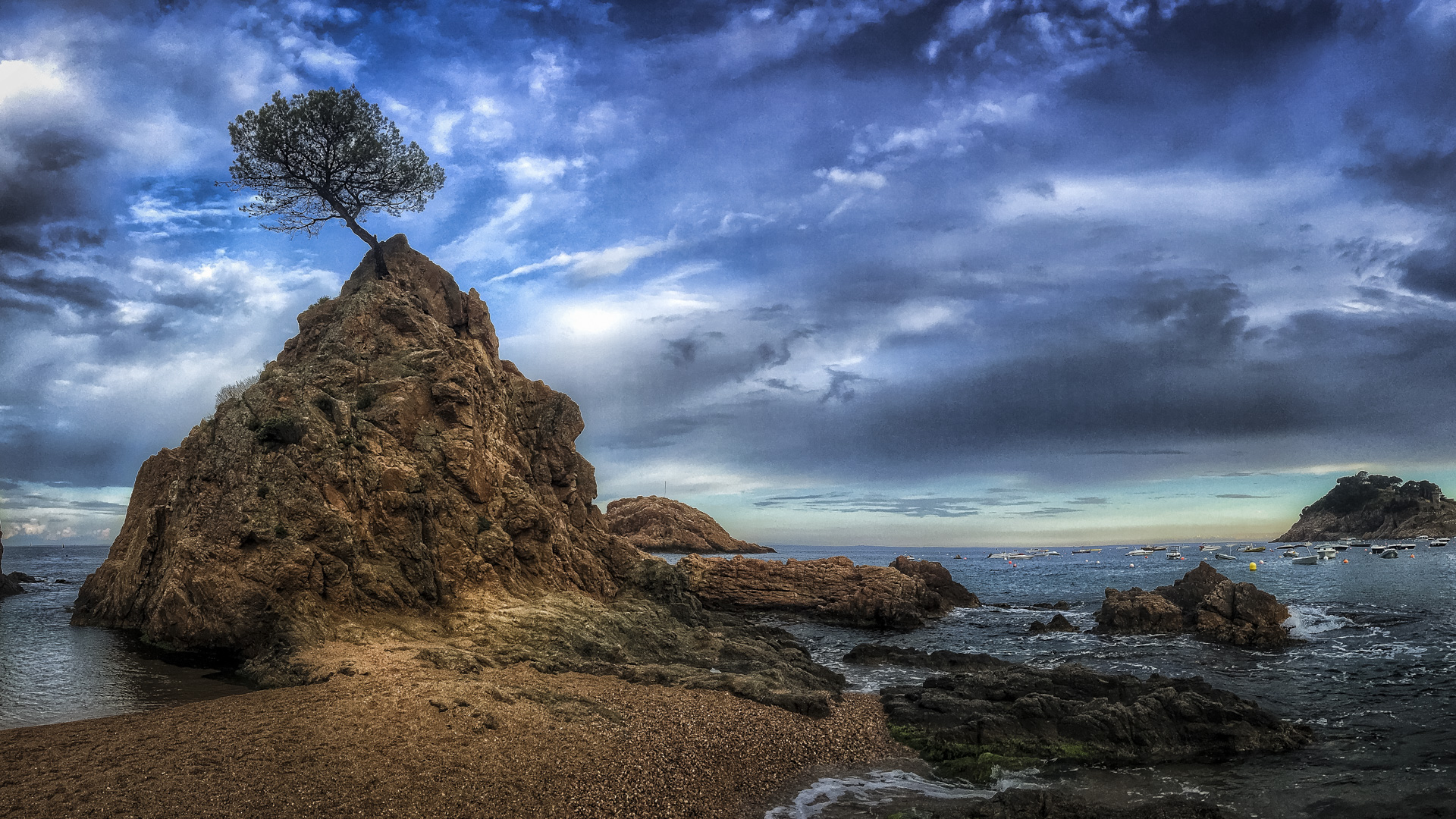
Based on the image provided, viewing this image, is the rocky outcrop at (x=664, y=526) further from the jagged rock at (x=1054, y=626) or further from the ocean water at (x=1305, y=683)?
the jagged rock at (x=1054, y=626)

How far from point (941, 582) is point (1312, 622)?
22.7 m

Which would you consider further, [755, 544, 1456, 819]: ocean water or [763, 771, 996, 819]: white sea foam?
[755, 544, 1456, 819]: ocean water

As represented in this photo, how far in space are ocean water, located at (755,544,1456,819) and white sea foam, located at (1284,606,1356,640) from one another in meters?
0.15

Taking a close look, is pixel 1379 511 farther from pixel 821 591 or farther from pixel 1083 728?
pixel 1083 728

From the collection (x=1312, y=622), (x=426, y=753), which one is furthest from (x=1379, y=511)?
(x=426, y=753)

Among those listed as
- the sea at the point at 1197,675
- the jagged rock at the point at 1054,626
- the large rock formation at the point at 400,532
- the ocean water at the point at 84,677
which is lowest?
the jagged rock at the point at 1054,626

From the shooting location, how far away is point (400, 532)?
24766 millimetres

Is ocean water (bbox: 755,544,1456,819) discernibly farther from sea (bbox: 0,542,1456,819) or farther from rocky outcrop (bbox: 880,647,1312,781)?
rocky outcrop (bbox: 880,647,1312,781)

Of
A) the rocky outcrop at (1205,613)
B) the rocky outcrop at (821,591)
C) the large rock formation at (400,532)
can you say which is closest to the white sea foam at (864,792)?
the large rock formation at (400,532)

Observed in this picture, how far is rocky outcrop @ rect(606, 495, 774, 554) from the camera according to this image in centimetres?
11009

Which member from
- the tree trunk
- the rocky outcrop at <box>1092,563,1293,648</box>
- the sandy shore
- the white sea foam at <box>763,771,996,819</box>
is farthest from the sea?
the tree trunk

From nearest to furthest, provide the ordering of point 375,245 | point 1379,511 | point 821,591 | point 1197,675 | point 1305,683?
point 1305,683 → point 1197,675 → point 375,245 → point 821,591 → point 1379,511

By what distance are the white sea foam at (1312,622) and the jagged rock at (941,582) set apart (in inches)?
771

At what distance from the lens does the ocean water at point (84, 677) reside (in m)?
16.9
